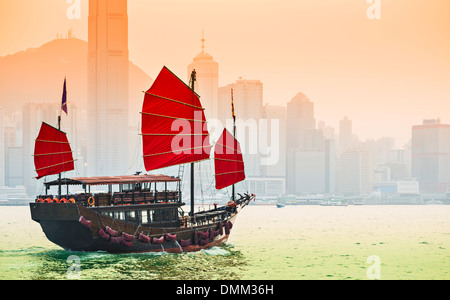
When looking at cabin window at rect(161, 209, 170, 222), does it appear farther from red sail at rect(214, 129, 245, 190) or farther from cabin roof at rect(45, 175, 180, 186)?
red sail at rect(214, 129, 245, 190)

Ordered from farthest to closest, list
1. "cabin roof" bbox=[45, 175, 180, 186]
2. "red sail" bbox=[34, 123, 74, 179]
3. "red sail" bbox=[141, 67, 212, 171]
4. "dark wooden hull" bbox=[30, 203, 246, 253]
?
1. "red sail" bbox=[34, 123, 74, 179]
2. "red sail" bbox=[141, 67, 212, 171]
3. "cabin roof" bbox=[45, 175, 180, 186]
4. "dark wooden hull" bbox=[30, 203, 246, 253]

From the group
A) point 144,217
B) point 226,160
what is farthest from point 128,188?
point 226,160

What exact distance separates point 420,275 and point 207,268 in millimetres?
10811

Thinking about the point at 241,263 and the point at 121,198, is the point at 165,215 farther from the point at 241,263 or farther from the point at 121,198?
the point at 241,263

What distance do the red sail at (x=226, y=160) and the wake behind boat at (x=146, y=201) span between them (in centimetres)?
298

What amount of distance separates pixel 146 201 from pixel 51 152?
22.7 ft

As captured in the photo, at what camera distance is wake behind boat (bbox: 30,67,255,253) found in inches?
1309

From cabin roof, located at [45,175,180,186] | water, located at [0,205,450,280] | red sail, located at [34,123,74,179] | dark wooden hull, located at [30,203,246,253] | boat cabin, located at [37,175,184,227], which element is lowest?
water, located at [0,205,450,280]

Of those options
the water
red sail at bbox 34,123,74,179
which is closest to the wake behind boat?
red sail at bbox 34,123,74,179

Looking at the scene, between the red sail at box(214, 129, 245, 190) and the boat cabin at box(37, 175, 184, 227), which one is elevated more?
the red sail at box(214, 129, 245, 190)

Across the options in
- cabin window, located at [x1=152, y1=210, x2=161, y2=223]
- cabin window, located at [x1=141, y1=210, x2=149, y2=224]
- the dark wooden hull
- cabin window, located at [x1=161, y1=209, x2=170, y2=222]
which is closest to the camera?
the dark wooden hull

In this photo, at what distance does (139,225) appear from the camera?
34.6 metres
